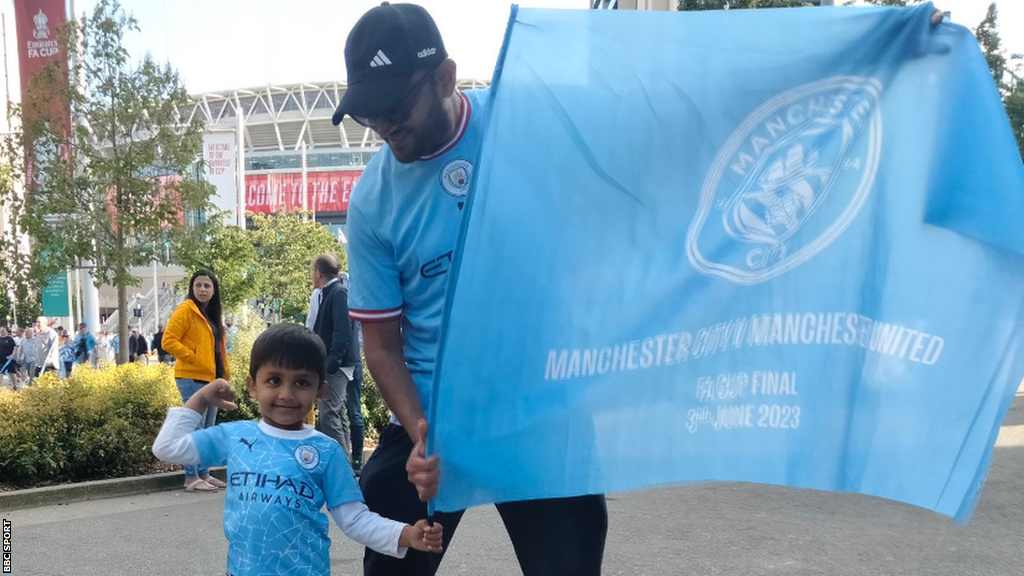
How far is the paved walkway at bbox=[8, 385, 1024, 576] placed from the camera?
545cm

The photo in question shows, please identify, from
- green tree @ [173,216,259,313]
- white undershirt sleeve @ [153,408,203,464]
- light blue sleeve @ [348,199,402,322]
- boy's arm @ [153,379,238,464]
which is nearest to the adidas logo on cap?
light blue sleeve @ [348,199,402,322]

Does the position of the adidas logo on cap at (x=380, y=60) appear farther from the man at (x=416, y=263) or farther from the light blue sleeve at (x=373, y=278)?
the light blue sleeve at (x=373, y=278)

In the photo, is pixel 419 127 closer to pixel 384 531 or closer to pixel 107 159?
pixel 384 531

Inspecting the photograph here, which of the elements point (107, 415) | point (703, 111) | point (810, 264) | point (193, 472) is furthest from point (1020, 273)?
point (107, 415)

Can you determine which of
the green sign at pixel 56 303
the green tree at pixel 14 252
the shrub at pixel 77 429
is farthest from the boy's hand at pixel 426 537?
the green sign at pixel 56 303

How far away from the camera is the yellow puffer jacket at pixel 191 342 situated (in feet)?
25.2

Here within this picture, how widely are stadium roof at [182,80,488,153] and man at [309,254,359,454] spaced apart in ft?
323

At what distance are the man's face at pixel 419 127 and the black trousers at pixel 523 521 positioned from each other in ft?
2.32

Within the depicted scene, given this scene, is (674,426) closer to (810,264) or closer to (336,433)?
(810,264)

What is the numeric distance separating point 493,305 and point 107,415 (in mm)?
7616

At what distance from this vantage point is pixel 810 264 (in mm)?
1924

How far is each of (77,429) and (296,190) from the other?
84.0m

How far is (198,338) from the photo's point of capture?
25.6 ft

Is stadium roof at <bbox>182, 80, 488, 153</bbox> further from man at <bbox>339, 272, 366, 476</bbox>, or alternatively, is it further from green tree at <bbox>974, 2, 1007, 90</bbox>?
man at <bbox>339, 272, 366, 476</bbox>
